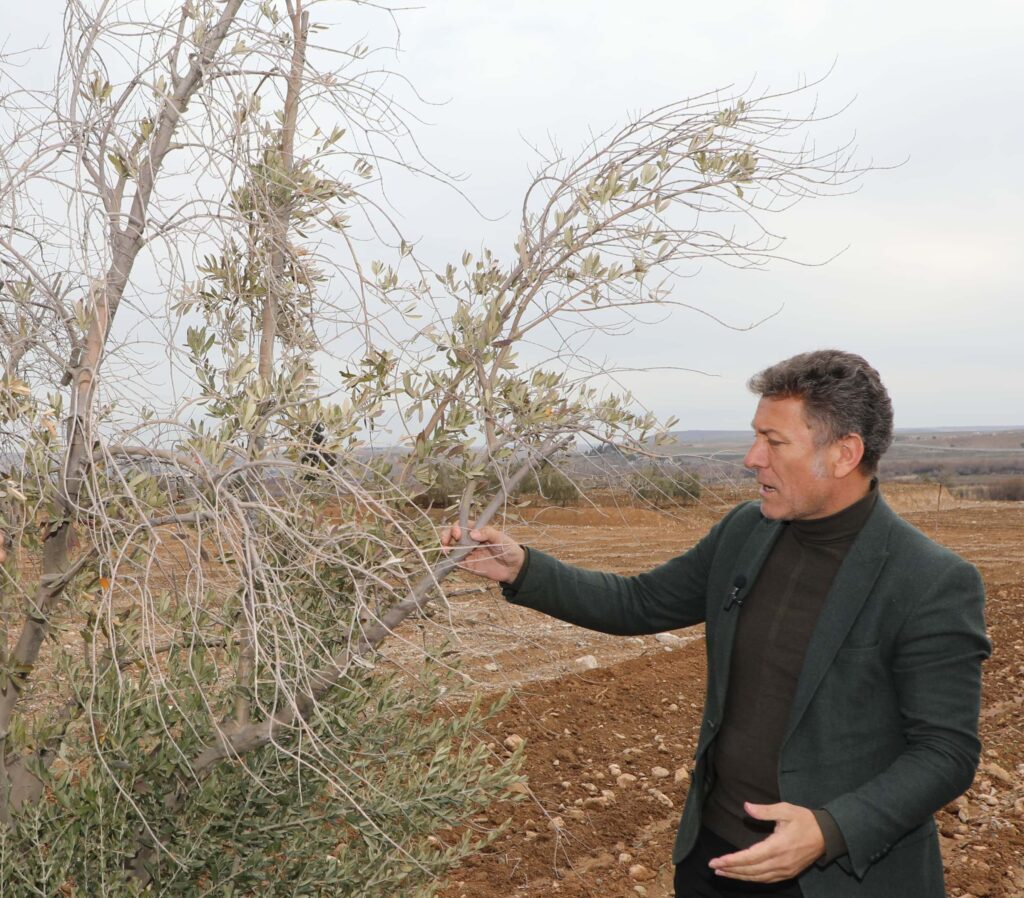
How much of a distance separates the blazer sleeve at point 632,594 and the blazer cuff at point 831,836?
2.74ft

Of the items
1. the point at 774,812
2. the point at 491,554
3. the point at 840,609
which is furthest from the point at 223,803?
the point at 840,609

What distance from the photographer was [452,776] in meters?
2.85

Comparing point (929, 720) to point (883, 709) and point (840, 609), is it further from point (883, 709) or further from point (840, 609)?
point (840, 609)

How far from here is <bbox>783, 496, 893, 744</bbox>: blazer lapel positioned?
7.61 ft

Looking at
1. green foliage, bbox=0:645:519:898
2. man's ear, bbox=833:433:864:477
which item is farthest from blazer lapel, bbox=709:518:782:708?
green foliage, bbox=0:645:519:898

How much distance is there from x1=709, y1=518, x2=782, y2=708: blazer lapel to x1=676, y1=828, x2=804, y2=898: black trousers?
1.20 ft

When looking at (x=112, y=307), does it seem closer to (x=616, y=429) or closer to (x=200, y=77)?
(x=200, y=77)

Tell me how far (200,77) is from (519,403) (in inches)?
50.8

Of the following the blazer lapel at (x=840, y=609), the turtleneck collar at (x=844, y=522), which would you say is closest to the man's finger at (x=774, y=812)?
the blazer lapel at (x=840, y=609)

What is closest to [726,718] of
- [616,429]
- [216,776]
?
[616,429]

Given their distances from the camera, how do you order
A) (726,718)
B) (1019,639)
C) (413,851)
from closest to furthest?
(726,718) < (413,851) < (1019,639)

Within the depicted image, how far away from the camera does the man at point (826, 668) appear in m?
2.14

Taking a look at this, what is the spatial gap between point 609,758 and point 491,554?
3.62 meters

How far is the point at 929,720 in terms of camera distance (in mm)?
2170
